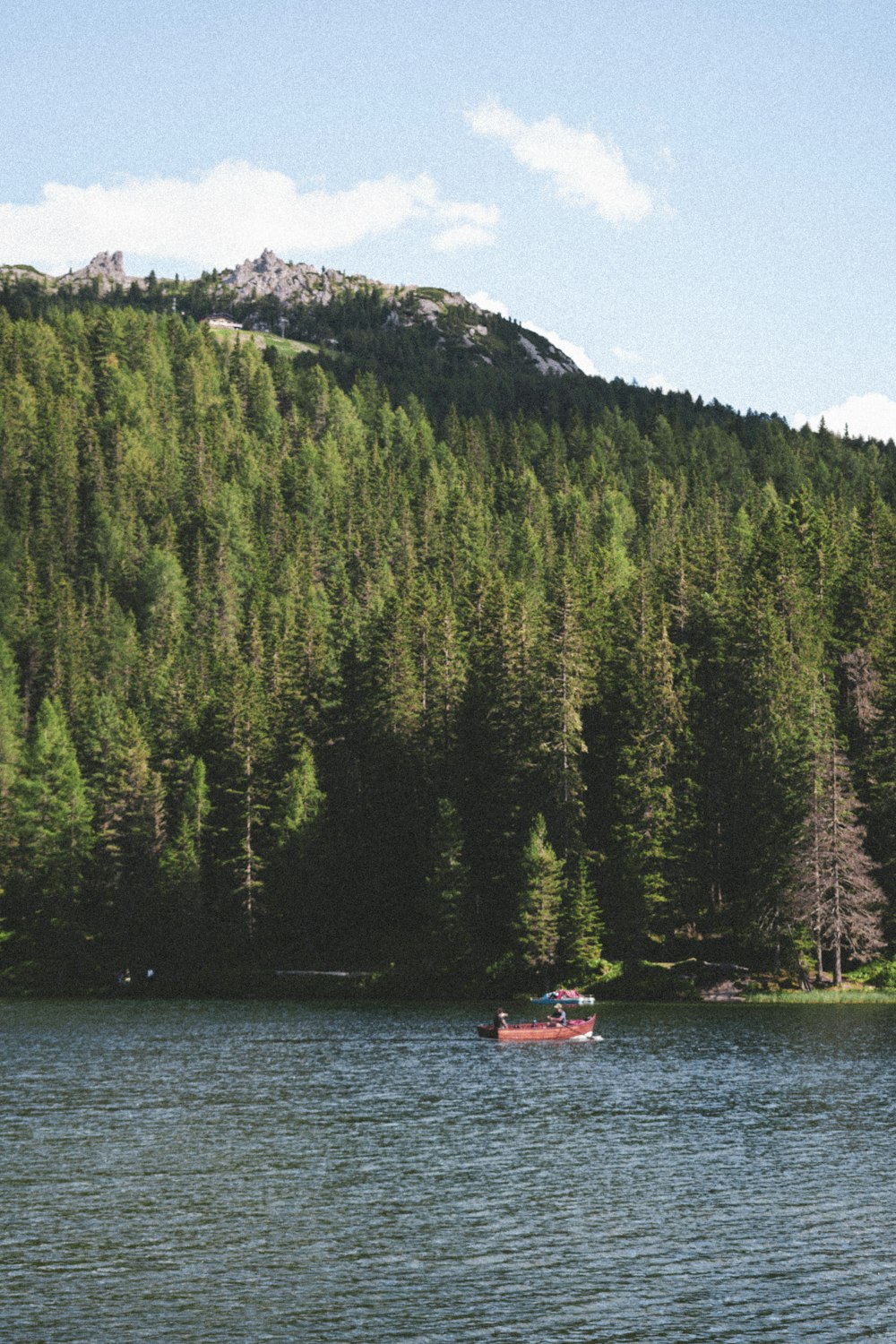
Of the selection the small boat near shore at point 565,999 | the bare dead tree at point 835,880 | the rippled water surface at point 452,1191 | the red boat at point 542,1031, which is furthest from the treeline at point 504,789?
the rippled water surface at point 452,1191

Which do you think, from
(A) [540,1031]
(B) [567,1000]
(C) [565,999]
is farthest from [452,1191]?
(B) [567,1000]

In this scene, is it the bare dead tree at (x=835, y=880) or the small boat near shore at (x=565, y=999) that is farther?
the bare dead tree at (x=835, y=880)

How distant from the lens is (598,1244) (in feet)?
107

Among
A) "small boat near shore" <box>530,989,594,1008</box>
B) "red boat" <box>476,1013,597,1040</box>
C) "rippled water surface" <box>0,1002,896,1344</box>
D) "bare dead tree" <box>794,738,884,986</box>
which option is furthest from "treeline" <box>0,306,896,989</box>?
"rippled water surface" <box>0,1002,896,1344</box>

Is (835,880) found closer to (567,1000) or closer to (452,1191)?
(567,1000)

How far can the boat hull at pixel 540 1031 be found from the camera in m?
71.5

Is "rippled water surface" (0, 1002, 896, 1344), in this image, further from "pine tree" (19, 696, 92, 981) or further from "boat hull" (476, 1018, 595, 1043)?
"pine tree" (19, 696, 92, 981)

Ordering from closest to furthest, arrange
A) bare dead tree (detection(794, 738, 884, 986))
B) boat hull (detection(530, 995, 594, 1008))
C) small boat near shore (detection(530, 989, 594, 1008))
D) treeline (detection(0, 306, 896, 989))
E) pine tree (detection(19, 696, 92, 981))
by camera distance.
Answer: small boat near shore (detection(530, 989, 594, 1008)), boat hull (detection(530, 995, 594, 1008)), bare dead tree (detection(794, 738, 884, 986)), treeline (detection(0, 306, 896, 989)), pine tree (detection(19, 696, 92, 981))

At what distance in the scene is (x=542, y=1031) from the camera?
71.5 m

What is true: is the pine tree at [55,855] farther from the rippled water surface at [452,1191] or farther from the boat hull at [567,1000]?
the boat hull at [567,1000]

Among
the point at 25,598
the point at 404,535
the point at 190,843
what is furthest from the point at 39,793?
the point at 404,535

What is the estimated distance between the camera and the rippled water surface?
1080 inches

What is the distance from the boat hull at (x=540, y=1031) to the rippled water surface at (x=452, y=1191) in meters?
1.70

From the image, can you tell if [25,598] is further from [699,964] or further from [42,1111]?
[42,1111]
